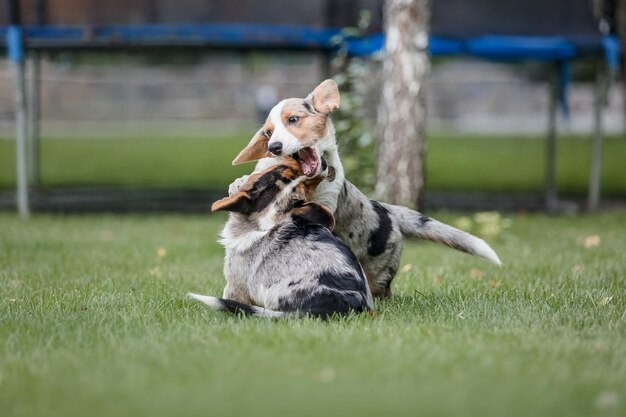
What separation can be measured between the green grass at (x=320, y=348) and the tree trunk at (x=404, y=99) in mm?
1576

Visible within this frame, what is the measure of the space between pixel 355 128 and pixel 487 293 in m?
4.29

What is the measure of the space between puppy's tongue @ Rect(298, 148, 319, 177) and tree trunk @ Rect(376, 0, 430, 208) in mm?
3452

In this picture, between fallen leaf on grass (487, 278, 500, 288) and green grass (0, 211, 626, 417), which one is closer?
green grass (0, 211, 626, 417)

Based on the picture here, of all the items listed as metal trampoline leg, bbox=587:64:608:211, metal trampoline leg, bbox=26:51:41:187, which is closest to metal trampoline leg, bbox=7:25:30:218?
metal trampoline leg, bbox=26:51:41:187

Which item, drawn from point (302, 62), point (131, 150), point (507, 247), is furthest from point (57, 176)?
point (302, 62)

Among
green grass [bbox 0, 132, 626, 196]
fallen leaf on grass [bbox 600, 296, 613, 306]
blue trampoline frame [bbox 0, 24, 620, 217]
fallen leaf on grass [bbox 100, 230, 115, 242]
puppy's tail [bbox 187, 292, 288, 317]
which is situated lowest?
green grass [bbox 0, 132, 626, 196]

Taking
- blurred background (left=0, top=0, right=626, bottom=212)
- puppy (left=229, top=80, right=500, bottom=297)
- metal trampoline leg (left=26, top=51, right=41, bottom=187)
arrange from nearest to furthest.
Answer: puppy (left=229, top=80, right=500, bottom=297) < blurred background (left=0, top=0, right=626, bottom=212) < metal trampoline leg (left=26, top=51, right=41, bottom=187)

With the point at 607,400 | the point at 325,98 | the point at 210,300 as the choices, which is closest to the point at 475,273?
the point at 325,98

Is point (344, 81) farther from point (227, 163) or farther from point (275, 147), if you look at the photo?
point (227, 163)

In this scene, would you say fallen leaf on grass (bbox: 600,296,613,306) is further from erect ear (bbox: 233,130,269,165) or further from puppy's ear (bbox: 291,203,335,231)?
erect ear (bbox: 233,130,269,165)

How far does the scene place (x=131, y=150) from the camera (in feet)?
76.1

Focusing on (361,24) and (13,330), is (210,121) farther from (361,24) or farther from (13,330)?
(13,330)

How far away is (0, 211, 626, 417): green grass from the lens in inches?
131

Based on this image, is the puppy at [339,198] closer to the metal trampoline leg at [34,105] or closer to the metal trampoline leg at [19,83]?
the metal trampoline leg at [19,83]
